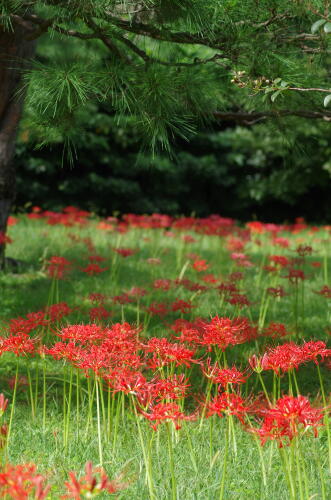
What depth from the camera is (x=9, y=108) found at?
18.7 feet

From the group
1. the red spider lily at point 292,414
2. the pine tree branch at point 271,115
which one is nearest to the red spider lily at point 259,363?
the red spider lily at point 292,414

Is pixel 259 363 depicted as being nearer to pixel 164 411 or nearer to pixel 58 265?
pixel 164 411

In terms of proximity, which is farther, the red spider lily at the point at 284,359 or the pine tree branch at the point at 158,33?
the pine tree branch at the point at 158,33

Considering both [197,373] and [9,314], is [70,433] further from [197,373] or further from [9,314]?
[9,314]

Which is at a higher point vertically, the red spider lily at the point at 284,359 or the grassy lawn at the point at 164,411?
the red spider lily at the point at 284,359

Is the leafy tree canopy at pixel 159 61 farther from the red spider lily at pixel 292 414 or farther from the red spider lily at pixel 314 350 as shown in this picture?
the red spider lily at pixel 292 414

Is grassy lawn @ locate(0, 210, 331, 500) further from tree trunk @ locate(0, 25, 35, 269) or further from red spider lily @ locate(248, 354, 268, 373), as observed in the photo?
tree trunk @ locate(0, 25, 35, 269)

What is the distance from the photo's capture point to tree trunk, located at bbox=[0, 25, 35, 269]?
16.8 feet

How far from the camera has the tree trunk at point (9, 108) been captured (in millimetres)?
5105

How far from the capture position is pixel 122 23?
132 inches

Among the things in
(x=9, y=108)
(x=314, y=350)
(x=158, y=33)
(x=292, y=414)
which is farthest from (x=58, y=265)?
(x=292, y=414)

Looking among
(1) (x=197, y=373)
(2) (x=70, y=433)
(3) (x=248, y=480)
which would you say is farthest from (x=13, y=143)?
(3) (x=248, y=480)

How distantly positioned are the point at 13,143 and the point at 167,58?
69.7 inches

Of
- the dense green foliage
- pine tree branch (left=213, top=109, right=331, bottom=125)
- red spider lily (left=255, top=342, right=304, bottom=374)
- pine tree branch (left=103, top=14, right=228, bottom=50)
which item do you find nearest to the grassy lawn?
red spider lily (left=255, top=342, right=304, bottom=374)
